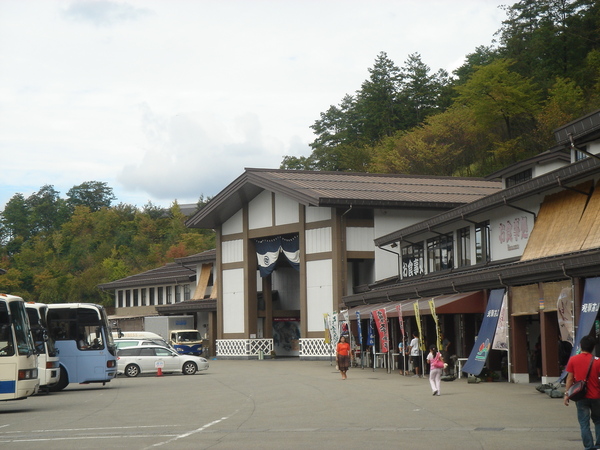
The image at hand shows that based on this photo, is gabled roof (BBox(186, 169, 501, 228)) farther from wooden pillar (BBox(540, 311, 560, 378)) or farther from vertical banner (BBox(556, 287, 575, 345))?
vertical banner (BBox(556, 287, 575, 345))

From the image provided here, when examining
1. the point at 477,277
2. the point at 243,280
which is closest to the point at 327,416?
the point at 477,277

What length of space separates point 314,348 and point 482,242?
56.5 feet

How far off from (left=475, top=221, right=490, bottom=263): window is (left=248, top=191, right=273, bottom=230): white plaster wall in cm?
2013

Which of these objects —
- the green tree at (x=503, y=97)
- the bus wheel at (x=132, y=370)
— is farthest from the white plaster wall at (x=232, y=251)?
the green tree at (x=503, y=97)

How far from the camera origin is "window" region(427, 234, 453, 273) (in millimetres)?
37188

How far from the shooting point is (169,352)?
3616 cm

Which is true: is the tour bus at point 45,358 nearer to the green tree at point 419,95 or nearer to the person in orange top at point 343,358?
the person in orange top at point 343,358

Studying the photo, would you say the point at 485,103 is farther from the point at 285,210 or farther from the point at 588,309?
the point at 588,309

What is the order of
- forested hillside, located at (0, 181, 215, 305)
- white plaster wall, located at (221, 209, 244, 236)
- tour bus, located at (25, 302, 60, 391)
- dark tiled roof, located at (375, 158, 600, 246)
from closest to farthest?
dark tiled roof, located at (375, 158, 600, 246) → tour bus, located at (25, 302, 60, 391) → white plaster wall, located at (221, 209, 244, 236) → forested hillside, located at (0, 181, 215, 305)

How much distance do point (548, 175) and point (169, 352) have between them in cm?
1855

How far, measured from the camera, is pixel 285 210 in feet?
167

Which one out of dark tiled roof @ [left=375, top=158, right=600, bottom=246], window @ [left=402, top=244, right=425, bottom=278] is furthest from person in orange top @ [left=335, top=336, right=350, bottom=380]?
window @ [left=402, top=244, right=425, bottom=278]

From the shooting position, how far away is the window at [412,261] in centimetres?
4125

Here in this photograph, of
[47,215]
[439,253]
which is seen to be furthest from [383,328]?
[47,215]
